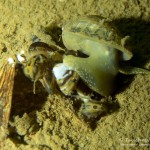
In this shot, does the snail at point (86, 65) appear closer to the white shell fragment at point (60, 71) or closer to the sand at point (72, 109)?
the white shell fragment at point (60, 71)

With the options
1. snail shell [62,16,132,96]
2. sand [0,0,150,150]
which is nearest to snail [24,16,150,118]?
snail shell [62,16,132,96]

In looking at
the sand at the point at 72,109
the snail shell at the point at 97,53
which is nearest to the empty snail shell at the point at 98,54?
the snail shell at the point at 97,53

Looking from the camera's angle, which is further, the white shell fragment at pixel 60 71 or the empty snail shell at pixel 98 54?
the white shell fragment at pixel 60 71

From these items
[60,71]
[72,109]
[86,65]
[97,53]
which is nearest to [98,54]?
[97,53]

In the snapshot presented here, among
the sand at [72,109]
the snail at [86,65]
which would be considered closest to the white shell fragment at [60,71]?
the snail at [86,65]

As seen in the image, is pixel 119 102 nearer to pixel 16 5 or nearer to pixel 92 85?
pixel 92 85

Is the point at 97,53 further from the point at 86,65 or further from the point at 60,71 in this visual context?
the point at 60,71
